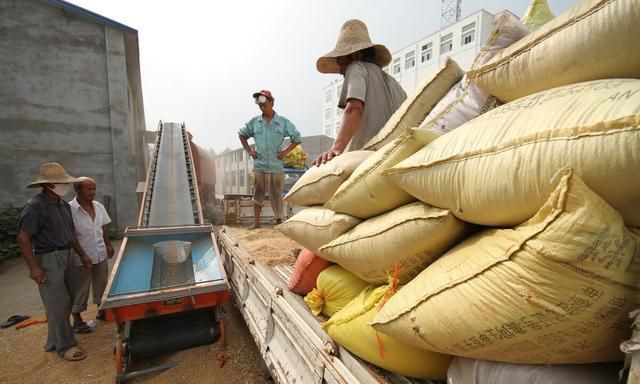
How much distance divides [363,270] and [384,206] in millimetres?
276

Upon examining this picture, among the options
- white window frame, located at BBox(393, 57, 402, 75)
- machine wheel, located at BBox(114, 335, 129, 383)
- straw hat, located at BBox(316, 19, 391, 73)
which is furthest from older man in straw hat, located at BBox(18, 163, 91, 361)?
white window frame, located at BBox(393, 57, 402, 75)

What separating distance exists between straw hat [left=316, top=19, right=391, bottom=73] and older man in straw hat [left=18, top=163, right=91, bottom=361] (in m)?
2.68

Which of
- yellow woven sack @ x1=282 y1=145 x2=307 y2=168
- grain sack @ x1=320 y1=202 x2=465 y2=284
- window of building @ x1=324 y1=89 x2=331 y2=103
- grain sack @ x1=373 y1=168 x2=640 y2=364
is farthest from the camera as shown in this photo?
window of building @ x1=324 y1=89 x2=331 y2=103

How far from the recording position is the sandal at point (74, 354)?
245 centimetres

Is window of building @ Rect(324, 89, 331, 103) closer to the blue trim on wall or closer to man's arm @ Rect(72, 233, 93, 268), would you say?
the blue trim on wall

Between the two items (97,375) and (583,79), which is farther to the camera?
(97,375)

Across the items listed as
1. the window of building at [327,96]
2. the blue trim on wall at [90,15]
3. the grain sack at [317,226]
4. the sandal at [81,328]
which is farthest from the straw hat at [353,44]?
the window of building at [327,96]

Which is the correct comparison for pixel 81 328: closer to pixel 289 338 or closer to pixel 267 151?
pixel 289 338

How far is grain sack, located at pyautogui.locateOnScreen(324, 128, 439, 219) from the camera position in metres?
1.01

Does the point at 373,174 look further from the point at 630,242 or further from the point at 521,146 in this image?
the point at 630,242

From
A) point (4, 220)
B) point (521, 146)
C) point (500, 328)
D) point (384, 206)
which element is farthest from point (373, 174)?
point (4, 220)

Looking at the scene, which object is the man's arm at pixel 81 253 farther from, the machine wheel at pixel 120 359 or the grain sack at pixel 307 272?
the grain sack at pixel 307 272

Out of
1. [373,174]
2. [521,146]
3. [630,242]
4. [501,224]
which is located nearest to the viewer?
[630,242]

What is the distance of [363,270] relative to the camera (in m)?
1.15
